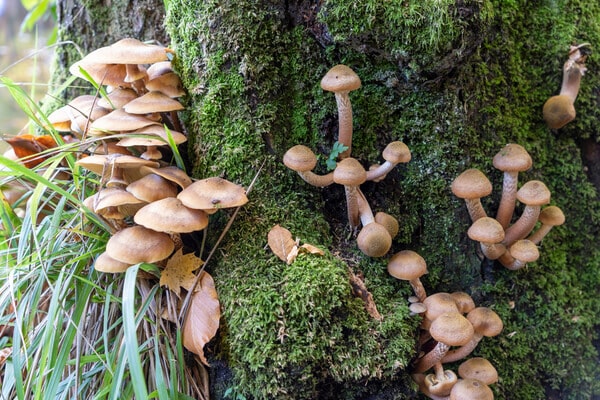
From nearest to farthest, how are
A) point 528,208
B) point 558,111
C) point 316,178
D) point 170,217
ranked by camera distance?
point 170,217 → point 316,178 → point 528,208 → point 558,111

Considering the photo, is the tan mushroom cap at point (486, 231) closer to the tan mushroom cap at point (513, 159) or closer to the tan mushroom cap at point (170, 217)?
the tan mushroom cap at point (513, 159)

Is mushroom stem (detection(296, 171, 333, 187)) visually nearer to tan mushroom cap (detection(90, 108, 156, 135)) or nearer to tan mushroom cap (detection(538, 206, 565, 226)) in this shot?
tan mushroom cap (detection(90, 108, 156, 135))

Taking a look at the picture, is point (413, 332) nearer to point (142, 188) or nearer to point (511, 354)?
point (511, 354)

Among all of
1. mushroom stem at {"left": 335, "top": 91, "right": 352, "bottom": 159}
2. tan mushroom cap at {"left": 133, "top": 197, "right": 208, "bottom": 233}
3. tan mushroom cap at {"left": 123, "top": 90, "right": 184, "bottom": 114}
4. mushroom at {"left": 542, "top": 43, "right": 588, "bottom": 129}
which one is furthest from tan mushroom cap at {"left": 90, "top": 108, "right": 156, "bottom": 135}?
mushroom at {"left": 542, "top": 43, "right": 588, "bottom": 129}

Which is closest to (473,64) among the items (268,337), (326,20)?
(326,20)

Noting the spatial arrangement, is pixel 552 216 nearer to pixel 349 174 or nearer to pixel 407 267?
pixel 407 267

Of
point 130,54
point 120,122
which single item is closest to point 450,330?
point 120,122
